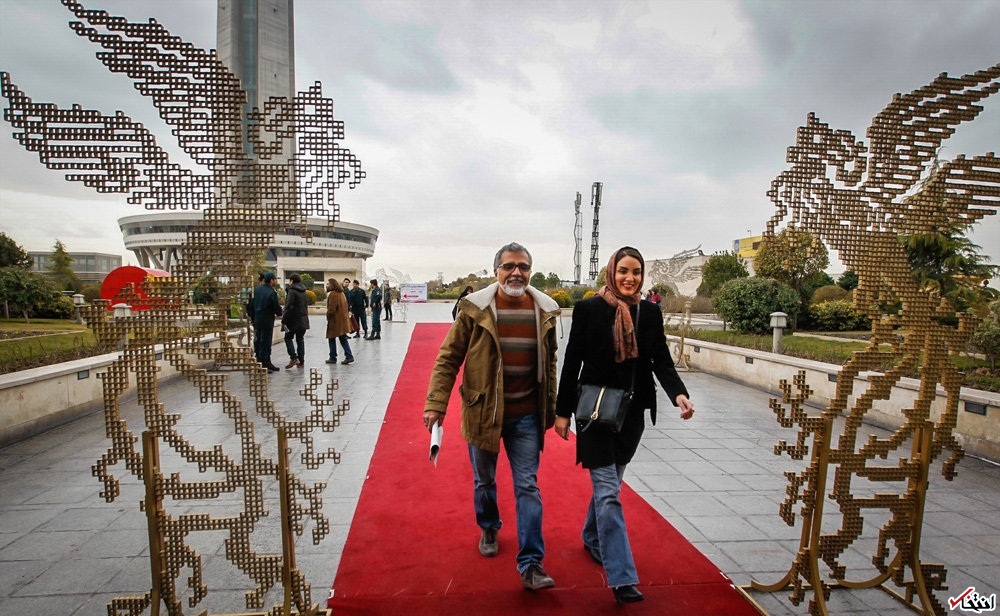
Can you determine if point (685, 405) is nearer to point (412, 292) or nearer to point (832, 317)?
point (832, 317)

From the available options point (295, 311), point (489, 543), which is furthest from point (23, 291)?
point (489, 543)

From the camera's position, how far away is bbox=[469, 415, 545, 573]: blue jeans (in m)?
2.52

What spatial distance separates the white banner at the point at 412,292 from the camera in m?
36.5

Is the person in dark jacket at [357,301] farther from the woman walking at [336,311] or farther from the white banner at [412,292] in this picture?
the white banner at [412,292]

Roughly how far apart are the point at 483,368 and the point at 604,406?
2.05 feet

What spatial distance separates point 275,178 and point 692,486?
363 centimetres

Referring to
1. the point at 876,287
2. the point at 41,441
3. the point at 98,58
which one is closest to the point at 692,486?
the point at 876,287

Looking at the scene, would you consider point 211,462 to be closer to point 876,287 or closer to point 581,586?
point 581,586

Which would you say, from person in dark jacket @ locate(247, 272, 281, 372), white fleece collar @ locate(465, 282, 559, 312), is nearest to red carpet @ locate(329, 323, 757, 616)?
white fleece collar @ locate(465, 282, 559, 312)

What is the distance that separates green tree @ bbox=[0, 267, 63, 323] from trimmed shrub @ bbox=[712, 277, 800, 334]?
16.7m

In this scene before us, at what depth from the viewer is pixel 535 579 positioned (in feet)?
8.15

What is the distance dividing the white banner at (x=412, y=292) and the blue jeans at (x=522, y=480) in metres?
34.0

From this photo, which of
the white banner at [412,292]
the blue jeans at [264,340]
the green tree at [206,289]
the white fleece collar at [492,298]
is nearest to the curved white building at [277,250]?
the white banner at [412,292]

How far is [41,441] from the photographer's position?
486cm
